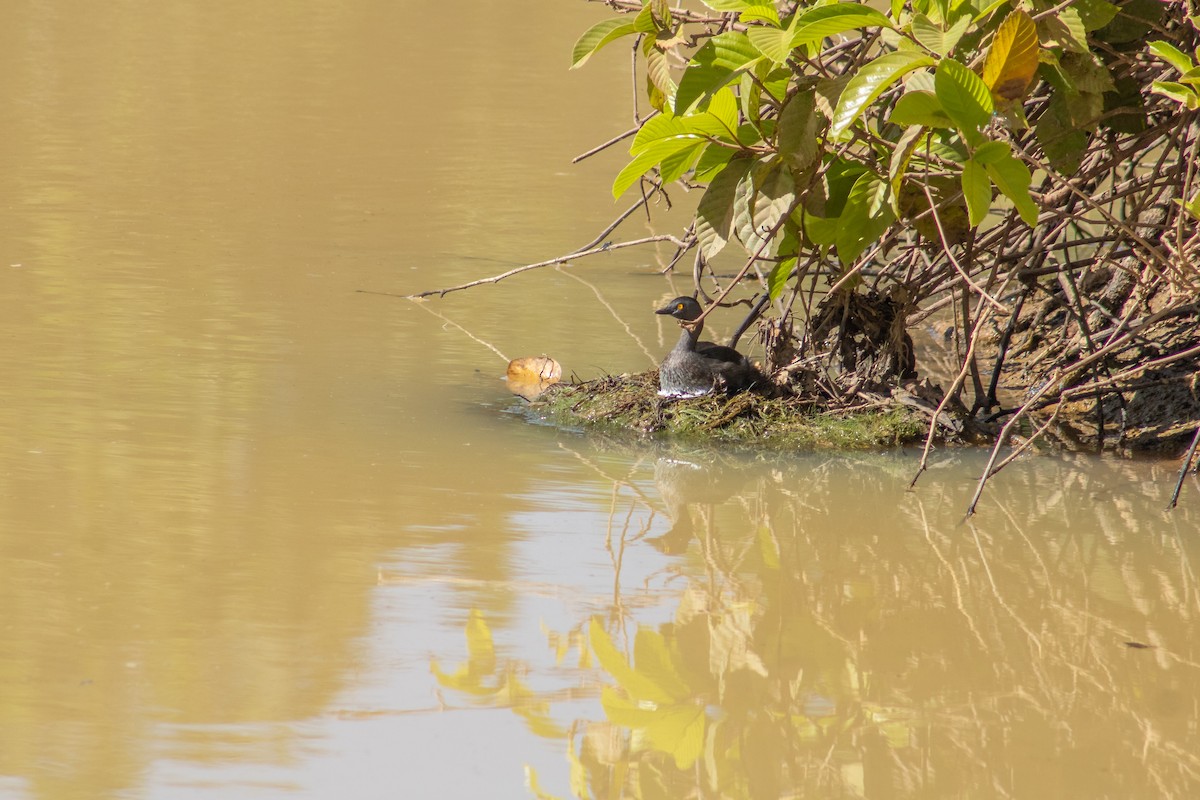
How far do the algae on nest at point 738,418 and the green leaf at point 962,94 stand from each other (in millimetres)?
2184

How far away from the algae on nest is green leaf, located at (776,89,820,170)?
164 centimetres

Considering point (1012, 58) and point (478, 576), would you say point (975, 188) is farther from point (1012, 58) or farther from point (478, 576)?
point (478, 576)

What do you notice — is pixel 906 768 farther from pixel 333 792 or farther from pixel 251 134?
pixel 251 134

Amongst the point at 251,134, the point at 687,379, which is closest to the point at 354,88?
the point at 251,134

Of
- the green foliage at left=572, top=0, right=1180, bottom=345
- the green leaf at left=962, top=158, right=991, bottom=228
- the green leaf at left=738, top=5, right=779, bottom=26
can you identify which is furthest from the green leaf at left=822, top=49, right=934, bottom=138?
the green leaf at left=738, top=5, right=779, bottom=26

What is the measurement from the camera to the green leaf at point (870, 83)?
3.86m

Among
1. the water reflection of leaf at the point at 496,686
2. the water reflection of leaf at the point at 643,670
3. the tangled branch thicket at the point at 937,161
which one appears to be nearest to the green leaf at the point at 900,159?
the tangled branch thicket at the point at 937,161

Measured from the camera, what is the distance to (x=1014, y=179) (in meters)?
4.13

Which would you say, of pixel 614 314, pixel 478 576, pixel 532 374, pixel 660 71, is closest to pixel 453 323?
pixel 614 314

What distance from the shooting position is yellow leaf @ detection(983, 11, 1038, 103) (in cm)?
404

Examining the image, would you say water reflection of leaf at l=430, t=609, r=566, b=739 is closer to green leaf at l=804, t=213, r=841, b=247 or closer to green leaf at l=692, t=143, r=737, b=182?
green leaf at l=692, t=143, r=737, b=182

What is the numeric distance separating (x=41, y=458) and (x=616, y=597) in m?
2.13

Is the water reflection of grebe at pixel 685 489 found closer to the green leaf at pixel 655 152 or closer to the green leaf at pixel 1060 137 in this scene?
the green leaf at pixel 655 152

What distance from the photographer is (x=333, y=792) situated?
10.0ft
